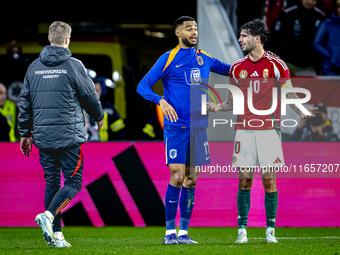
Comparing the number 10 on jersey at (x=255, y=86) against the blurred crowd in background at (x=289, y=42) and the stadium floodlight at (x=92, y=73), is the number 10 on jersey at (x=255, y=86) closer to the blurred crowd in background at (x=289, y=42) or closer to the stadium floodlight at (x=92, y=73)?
the blurred crowd in background at (x=289, y=42)

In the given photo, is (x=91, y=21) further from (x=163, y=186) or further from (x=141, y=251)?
(x=141, y=251)

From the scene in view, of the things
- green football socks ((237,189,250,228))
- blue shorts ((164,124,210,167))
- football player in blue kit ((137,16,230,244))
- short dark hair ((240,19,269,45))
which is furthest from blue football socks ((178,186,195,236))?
short dark hair ((240,19,269,45))

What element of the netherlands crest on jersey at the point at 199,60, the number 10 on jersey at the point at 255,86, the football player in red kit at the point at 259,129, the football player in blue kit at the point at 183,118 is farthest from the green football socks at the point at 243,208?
the netherlands crest on jersey at the point at 199,60

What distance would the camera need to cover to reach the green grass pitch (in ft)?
14.2

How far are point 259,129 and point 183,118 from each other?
660 mm

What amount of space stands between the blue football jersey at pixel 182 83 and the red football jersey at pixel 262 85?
37 cm

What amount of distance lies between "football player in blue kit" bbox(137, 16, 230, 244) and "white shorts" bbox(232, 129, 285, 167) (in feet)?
1.05

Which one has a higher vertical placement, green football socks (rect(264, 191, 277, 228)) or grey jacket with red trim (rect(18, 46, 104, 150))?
grey jacket with red trim (rect(18, 46, 104, 150))

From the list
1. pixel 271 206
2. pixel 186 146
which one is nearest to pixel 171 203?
pixel 186 146

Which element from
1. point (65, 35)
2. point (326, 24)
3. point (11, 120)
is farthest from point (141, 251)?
point (326, 24)

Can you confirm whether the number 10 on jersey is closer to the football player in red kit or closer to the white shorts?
the football player in red kit

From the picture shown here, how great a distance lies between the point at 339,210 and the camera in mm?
6445

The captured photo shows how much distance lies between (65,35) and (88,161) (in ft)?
7.46

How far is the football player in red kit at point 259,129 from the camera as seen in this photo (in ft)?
15.9
